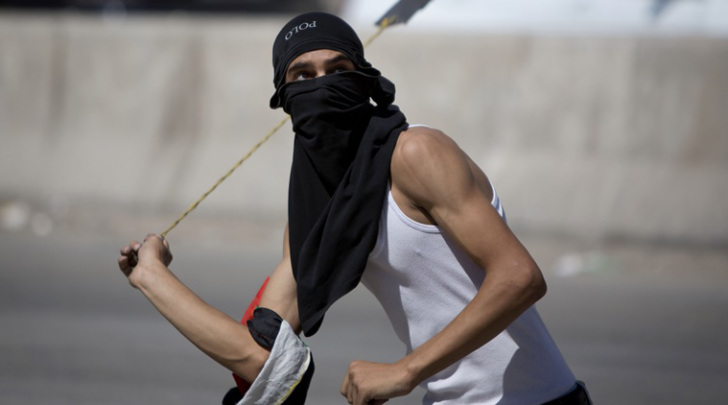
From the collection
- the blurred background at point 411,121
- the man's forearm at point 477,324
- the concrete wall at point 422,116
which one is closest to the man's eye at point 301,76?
the man's forearm at point 477,324

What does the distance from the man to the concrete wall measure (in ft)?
23.6

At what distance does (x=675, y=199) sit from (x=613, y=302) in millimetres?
1897

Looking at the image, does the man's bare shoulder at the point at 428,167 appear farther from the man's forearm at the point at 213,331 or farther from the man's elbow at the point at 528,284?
the man's forearm at the point at 213,331

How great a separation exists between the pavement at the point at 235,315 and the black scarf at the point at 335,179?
308 centimetres

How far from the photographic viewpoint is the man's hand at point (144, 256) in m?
→ 2.56

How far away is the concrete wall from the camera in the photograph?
9.62 metres

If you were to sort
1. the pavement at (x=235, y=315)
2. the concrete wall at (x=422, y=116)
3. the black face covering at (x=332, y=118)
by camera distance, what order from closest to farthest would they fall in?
the black face covering at (x=332, y=118), the pavement at (x=235, y=315), the concrete wall at (x=422, y=116)

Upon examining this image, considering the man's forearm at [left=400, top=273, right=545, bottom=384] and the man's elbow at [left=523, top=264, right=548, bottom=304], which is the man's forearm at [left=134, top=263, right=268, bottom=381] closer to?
the man's forearm at [left=400, top=273, right=545, bottom=384]

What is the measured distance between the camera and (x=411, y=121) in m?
10.3

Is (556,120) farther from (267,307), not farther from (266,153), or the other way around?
(267,307)

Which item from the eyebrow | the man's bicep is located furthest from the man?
the man's bicep

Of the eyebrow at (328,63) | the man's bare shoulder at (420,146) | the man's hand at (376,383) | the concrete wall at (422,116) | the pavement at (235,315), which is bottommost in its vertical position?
the man's hand at (376,383)

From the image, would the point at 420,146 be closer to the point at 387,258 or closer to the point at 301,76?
the point at 387,258

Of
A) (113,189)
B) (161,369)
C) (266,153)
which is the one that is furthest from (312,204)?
(113,189)
